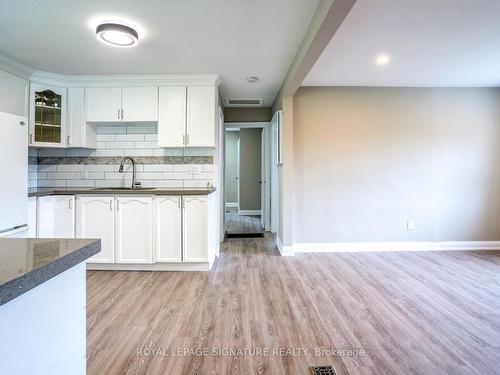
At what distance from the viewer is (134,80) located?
3.22m

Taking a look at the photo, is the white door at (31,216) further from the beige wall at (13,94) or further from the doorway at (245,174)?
the doorway at (245,174)

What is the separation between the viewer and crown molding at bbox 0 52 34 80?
2698mm

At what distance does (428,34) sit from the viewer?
8.05 ft

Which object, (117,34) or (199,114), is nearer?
(117,34)

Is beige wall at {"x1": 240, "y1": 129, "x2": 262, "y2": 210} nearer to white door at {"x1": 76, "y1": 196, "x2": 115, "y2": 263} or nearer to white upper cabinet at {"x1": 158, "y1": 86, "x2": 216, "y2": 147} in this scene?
white upper cabinet at {"x1": 158, "y1": 86, "x2": 216, "y2": 147}

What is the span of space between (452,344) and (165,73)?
3.71 metres

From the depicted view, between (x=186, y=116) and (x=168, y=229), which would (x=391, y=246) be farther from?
(x=186, y=116)

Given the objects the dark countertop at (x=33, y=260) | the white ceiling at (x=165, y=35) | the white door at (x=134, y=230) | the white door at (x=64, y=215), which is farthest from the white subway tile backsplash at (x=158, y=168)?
the dark countertop at (x=33, y=260)

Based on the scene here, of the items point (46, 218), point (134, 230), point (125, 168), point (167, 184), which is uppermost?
point (125, 168)

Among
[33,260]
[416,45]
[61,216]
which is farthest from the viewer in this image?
[61,216]

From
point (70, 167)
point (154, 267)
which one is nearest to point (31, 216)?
point (70, 167)

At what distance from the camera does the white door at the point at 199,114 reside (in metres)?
3.23

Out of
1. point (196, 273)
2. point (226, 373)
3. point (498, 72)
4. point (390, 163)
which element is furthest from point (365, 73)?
point (226, 373)

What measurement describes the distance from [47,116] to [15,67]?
1.86ft
